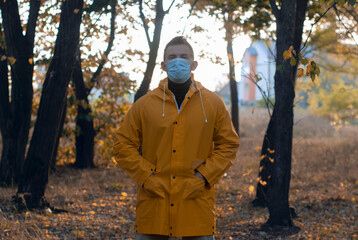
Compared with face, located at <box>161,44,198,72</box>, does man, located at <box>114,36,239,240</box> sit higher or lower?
lower

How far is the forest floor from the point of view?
6293 mm

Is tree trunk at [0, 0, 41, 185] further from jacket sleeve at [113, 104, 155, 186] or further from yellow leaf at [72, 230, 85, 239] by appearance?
jacket sleeve at [113, 104, 155, 186]

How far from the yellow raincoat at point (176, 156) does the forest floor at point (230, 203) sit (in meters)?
2.58

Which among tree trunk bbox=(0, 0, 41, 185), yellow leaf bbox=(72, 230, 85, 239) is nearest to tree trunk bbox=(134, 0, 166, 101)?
tree trunk bbox=(0, 0, 41, 185)

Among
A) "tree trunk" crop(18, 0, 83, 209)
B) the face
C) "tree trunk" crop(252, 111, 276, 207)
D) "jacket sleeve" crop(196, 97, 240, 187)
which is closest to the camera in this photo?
"jacket sleeve" crop(196, 97, 240, 187)

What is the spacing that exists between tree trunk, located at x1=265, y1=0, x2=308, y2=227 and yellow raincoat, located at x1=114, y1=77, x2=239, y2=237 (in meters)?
3.22

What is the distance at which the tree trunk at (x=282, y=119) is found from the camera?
6.36m

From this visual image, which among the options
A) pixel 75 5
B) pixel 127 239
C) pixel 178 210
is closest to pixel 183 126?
pixel 178 210

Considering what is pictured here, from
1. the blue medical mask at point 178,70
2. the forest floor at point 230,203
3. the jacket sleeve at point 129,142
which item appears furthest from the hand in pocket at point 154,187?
the forest floor at point 230,203

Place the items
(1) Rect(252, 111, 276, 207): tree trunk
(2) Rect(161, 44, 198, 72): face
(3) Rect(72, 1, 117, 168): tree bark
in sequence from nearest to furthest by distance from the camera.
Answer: (2) Rect(161, 44, 198, 72): face, (1) Rect(252, 111, 276, 207): tree trunk, (3) Rect(72, 1, 117, 168): tree bark

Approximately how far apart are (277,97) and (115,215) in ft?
10.3

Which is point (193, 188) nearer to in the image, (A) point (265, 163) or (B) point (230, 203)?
(A) point (265, 163)

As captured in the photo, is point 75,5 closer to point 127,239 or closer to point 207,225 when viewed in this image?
point 127,239

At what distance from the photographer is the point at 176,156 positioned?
3.13 metres
